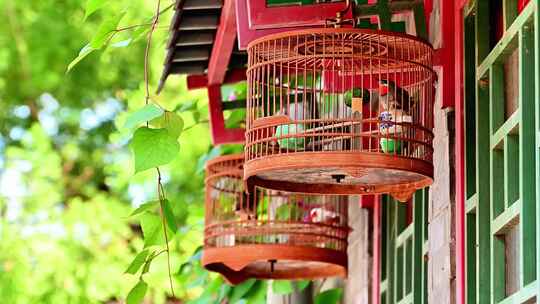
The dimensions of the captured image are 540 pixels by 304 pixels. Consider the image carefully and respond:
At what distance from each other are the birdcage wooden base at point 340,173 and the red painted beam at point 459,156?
0.19 metres

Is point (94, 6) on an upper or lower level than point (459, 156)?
upper

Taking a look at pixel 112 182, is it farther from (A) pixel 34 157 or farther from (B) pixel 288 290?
(B) pixel 288 290

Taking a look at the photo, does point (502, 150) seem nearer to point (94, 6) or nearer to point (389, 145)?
point (389, 145)

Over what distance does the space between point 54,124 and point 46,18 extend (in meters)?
1.11

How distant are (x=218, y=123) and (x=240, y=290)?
1097 mm

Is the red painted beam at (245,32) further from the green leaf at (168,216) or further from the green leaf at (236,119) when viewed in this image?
the green leaf at (236,119)

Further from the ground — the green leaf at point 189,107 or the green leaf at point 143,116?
the green leaf at point 189,107

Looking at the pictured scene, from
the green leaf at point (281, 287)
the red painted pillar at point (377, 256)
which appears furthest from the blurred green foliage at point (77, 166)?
the red painted pillar at point (377, 256)

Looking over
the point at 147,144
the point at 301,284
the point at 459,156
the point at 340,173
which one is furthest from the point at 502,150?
the point at 301,284

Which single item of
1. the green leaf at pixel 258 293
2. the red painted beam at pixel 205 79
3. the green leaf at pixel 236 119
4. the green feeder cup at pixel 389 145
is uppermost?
the red painted beam at pixel 205 79

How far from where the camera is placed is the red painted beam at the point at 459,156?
193 inches

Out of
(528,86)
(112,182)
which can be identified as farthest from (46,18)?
(528,86)

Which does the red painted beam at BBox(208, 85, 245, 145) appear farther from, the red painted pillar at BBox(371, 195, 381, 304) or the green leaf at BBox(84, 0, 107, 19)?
the green leaf at BBox(84, 0, 107, 19)

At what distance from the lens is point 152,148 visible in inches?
189
